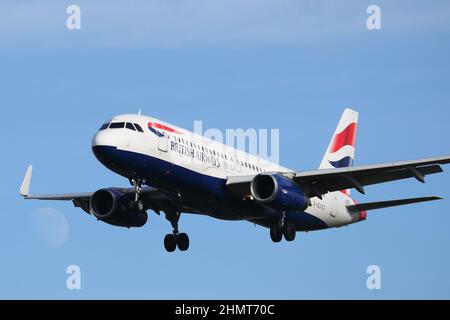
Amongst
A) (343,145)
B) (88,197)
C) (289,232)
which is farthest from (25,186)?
(343,145)

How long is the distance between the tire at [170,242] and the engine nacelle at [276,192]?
23.4ft

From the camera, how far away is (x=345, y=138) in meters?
71.1

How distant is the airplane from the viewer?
51.7 m

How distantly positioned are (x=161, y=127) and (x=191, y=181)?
2931 mm

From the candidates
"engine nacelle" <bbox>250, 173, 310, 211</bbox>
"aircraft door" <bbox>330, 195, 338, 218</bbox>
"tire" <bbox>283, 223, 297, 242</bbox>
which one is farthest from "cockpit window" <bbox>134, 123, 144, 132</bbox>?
"aircraft door" <bbox>330, 195, 338, 218</bbox>

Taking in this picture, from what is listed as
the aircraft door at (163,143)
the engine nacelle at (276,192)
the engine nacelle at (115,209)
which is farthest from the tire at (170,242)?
the aircraft door at (163,143)

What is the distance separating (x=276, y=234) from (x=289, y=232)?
29.5 inches

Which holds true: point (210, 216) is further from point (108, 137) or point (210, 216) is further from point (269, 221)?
point (108, 137)

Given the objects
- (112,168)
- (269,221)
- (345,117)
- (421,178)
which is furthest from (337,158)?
(112,168)

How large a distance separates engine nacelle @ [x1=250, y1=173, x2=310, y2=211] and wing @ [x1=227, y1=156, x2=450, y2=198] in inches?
25.5

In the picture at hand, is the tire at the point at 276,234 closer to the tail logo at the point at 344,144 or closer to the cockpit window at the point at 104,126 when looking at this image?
the cockpit window at the point at 104,126

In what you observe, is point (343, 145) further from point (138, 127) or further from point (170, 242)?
point (138, 127)

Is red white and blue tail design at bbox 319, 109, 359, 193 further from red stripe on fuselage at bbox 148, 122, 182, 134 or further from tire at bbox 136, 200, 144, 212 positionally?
tire at bbox 136, 200, 144, 212

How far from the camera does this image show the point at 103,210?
58.1m
